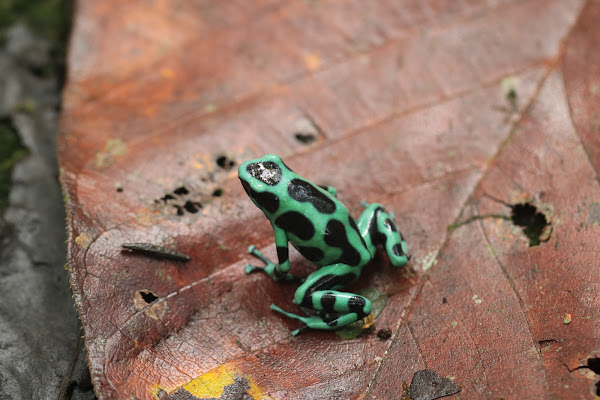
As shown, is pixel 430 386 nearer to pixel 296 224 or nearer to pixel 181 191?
pixel 296 224

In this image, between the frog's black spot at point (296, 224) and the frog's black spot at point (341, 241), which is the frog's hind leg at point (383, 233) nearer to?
the frog's black spot at point (341, 241)

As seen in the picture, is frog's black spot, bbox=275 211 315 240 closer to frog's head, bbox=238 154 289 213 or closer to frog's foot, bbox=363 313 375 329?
frog's head, bbox=238 154 289 213

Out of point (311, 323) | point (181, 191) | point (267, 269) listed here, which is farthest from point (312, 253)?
point (181, 191)

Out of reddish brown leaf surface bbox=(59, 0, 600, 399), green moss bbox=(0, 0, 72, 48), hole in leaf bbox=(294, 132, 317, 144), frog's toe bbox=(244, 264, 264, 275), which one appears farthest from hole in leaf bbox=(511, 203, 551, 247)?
green moss bbox=(0, 0, 72, 48)

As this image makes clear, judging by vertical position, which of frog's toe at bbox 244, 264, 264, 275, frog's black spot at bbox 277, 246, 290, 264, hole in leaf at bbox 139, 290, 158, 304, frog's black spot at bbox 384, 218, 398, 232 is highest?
frog's black spot at bbox 384, 218, 398, 232

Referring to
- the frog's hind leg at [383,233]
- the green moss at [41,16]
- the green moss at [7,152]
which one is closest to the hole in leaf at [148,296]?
the frog's hind leg at [383,233]

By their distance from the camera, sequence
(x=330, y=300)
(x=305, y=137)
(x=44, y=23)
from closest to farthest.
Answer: (x=330, y=300), (x=305, y=137), (x=44, y=23)
